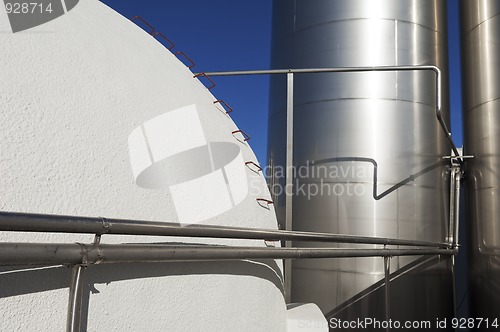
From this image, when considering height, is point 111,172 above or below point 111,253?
above

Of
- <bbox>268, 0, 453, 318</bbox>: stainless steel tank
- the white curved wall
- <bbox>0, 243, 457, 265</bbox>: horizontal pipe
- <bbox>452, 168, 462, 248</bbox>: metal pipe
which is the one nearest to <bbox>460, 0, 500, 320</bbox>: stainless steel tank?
<bbox>452, 168, 462, 248</bbox>: metal pipe

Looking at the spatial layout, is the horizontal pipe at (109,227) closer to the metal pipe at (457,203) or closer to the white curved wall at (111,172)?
the white curved wall at (111,172)

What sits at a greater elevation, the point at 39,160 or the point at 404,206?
the point at 39,160

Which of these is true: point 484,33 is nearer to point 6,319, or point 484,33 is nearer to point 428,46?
point 428,46

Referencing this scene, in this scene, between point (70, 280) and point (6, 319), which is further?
point (70, 280)

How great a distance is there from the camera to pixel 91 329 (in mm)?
1436

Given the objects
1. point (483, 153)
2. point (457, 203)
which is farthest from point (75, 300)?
point (483, 153)

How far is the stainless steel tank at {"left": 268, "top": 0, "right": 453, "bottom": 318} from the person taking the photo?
5383 millimetres

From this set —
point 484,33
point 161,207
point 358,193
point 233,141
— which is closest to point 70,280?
point 161,207

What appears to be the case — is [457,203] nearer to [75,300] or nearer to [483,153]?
[483,153]

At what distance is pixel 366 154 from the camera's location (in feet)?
17.8

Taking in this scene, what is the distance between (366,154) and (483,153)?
1.87m

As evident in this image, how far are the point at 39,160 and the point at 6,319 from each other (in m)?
0.48

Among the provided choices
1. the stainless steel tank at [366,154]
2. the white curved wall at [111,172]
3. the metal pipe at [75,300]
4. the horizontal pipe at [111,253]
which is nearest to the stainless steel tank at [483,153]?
the stainless steel tank at [366,154]
